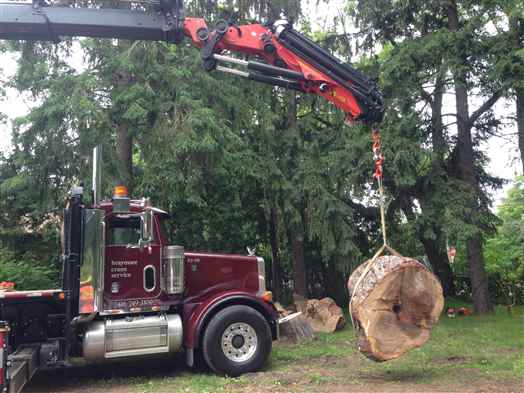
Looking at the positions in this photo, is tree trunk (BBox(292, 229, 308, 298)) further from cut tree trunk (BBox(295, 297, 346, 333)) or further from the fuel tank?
the fuel tank

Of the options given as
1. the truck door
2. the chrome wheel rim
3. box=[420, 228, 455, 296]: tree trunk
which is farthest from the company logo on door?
box=[420, 228, 455, 296]: tree trunk

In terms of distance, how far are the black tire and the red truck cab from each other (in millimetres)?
14

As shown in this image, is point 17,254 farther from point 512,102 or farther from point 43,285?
point 512,102

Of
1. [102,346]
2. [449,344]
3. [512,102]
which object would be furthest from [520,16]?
[102,346]

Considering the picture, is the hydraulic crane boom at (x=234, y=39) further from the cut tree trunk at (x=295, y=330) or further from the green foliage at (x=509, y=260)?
the green foliage at (x=509, y=260)

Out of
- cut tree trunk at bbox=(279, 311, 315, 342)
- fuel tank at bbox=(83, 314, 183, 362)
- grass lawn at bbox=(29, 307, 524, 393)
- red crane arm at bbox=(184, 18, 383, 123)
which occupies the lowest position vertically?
grass lawn at bbox=(29, 307, 524, 393)

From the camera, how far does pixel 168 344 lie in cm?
764

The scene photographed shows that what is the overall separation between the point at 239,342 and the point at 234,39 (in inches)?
167

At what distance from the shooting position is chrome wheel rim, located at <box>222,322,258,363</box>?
25.7 ft

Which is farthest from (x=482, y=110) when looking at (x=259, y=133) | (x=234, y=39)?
(x=234, y=39)

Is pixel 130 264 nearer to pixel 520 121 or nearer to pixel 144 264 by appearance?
pixel 144 264

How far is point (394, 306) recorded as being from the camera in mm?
A: 6773

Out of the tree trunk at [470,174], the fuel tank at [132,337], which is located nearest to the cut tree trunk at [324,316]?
the tree trunk at [470,174]

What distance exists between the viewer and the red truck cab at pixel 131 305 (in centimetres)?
729
